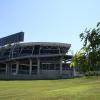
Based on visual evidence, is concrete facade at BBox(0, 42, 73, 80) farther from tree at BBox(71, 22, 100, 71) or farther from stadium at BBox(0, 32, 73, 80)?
tree at BBox(71, 22, 100, 71)

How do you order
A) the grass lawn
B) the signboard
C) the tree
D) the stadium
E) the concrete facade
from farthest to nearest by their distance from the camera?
the signboard, the stadium, the concrete facade, the grass lawn, the tree

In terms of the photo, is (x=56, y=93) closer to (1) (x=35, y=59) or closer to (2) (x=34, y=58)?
(2) (x=34, y=58)

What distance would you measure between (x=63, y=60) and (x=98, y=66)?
12030 centimetres

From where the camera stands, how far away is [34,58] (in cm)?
12562

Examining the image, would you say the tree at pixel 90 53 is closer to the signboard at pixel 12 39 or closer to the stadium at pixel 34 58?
the stadium at pixel 34 58

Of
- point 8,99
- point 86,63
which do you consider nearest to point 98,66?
point 86,63

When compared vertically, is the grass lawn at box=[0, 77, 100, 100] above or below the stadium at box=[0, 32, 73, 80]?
below

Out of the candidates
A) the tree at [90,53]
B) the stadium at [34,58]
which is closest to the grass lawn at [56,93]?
the tree at [90,53]

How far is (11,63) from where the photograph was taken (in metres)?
130

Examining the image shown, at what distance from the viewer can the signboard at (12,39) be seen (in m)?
132

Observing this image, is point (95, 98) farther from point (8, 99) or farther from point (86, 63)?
point (86, 63)

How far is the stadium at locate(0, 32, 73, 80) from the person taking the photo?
12438 cm

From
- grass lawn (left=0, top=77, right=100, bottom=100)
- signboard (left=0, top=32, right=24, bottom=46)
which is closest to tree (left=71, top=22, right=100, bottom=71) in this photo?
grass lawn (left=0, top=77, right=100, bottom=100)

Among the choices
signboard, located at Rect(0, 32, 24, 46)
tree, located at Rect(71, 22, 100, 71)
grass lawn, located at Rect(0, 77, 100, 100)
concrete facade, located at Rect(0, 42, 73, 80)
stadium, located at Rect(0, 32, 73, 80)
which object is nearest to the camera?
tree, located at Rect(71, 22, 100, 71)
